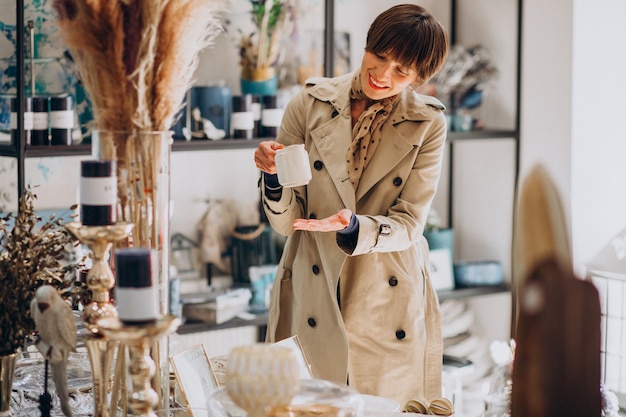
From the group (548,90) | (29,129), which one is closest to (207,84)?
A: (29,129)

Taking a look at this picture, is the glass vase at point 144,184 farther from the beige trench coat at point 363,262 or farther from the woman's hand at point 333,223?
the beige trench coat at point 363,262

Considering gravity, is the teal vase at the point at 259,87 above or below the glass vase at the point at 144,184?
above

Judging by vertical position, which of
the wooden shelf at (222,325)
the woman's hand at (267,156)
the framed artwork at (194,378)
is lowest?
the wooden shelf at (222,325)

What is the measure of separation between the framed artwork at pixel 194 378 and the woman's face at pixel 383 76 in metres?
0.85

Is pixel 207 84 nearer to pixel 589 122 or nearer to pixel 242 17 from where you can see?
pixel 242 17

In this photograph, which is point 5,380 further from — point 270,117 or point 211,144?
point 270,117

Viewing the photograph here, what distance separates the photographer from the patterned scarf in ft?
7.34

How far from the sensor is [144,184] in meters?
1.39

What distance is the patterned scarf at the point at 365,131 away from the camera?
2238 millimetres

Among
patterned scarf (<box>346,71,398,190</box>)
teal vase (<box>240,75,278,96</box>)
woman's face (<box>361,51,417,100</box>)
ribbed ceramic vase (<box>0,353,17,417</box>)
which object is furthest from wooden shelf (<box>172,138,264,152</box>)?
ribbed ceramic vase (<box>0,353,17,417</box>)

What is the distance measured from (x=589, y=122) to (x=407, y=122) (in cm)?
159

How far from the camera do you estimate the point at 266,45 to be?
3436mm

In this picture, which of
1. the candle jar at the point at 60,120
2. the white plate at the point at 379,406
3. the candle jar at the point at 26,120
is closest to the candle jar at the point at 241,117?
the candle jar at the point at 60,120

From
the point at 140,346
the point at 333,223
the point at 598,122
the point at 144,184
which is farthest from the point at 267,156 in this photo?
the point at 598,122
